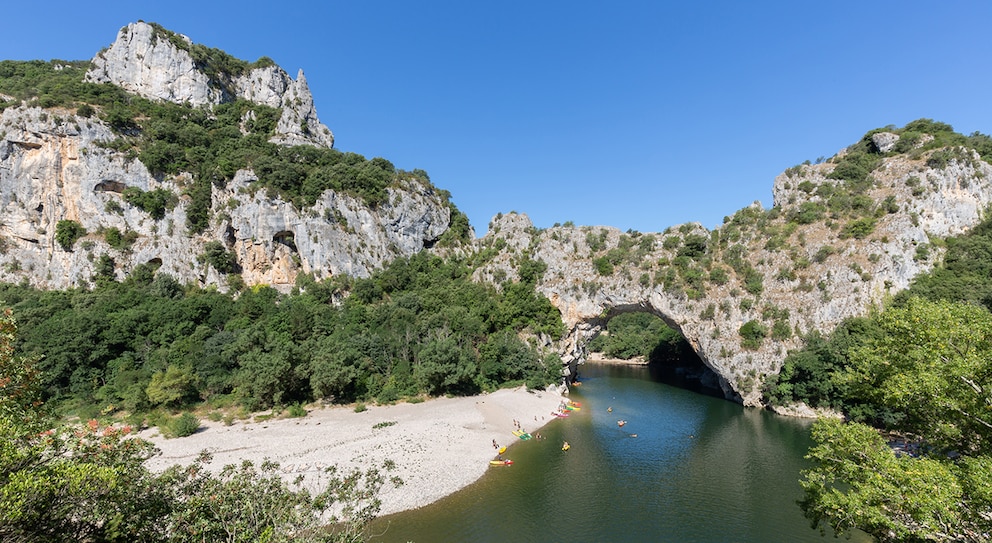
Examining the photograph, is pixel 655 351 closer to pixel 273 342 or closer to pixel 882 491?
pixel 273 342

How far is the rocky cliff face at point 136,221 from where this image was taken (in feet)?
172

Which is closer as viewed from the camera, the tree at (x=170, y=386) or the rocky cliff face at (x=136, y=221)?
the tree at (x=170, y=386)

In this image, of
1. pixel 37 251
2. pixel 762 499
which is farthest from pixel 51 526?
pixel 37 251

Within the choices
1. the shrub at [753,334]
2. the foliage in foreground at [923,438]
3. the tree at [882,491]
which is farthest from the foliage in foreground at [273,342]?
the foliage in foreground at [923,438]

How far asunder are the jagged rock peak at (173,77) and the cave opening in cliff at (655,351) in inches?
2693

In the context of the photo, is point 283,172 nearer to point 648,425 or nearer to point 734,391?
point 648,425

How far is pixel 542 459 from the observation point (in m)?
28.1

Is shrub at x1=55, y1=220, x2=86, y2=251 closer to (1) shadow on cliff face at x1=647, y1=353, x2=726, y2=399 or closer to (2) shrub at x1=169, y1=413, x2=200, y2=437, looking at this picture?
(2) shrub at x1=169, y1=413, x2=200, y2=437

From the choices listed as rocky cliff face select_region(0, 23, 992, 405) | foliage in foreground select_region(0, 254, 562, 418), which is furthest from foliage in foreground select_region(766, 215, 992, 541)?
foliage in foreground select_region(0, 254, 562, 418)

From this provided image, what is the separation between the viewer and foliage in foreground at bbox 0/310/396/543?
271 inches

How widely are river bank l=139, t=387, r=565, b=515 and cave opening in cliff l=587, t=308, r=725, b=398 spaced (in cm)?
2620

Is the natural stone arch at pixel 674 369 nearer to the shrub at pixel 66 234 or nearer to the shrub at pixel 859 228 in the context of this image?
the shrub at pixel 859 228

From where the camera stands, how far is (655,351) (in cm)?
7106

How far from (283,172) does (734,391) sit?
66173 millimetres
